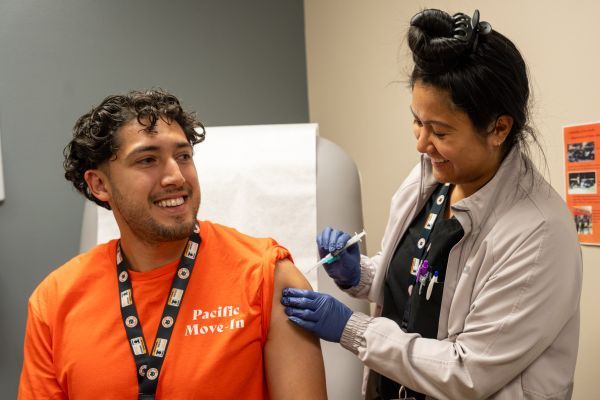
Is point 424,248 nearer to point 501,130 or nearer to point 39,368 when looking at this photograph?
point 501,130

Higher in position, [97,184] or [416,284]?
[97,184]

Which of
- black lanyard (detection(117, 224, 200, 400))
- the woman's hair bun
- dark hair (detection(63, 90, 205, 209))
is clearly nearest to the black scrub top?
the woman's hair bun

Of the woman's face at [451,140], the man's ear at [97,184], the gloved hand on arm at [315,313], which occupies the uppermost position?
the woman's face at [451,140]

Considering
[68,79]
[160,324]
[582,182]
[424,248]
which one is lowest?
[160,324]

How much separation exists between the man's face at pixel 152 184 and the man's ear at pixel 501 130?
2.20 feet

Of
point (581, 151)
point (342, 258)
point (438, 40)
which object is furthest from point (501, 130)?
point (342, 258)

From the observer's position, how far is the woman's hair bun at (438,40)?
1.12 meters

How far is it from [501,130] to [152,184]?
75 centimetres

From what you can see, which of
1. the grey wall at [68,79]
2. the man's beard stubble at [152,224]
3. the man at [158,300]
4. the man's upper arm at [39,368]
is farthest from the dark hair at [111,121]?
the grey wall at [68,79]

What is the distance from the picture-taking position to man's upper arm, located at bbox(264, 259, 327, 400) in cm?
124

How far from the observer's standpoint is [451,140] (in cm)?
116

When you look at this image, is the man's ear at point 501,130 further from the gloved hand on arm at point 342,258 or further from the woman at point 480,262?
the gloved hand on arm at point 342,258

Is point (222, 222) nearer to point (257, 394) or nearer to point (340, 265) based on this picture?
point (340, 265)

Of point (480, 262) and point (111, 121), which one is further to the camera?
point (111, 121)
